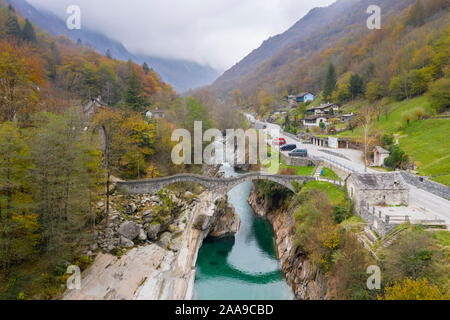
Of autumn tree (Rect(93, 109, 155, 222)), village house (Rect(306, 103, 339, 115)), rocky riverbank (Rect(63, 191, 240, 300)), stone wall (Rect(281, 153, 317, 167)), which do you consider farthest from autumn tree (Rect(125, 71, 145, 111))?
village house (Rect(306, 103, 339, 115))

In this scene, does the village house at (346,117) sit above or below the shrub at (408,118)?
above

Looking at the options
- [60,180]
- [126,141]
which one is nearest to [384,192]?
[60,180]

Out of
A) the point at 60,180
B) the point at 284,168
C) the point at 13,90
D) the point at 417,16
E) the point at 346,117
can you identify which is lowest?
the point at 60,180

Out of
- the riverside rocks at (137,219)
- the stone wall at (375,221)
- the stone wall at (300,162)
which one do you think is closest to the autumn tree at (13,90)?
the riverside rocks at (137,219)

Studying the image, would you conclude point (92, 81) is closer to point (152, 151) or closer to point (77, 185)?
point (152, 151)

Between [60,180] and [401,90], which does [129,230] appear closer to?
[60,180]

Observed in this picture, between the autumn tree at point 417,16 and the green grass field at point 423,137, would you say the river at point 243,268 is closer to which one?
the green grass field at point 423,137
